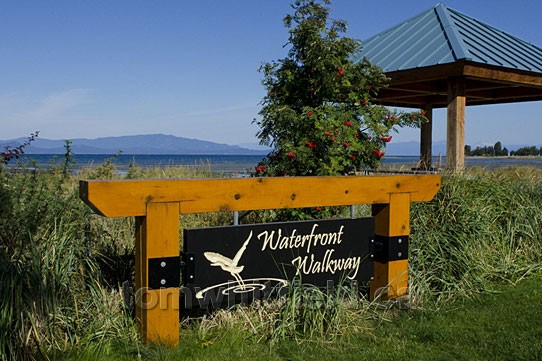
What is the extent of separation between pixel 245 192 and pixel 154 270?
822 mm

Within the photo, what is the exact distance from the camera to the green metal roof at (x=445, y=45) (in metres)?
9.92

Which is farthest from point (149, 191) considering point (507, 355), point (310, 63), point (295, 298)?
point (310, 63)

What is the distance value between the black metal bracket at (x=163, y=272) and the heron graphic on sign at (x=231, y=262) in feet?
0.77

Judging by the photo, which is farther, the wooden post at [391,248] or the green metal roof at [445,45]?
the green metal roof at [445,45]

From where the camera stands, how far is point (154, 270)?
340 cm

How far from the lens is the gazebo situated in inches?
383

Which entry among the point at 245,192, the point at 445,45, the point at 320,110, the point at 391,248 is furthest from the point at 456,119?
the point at 245,192

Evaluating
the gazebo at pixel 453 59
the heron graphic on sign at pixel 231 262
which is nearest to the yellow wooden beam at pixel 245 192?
the heron graphic on sign at pixel 231 262

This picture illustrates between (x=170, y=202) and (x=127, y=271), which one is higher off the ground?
(x=170, y=202)

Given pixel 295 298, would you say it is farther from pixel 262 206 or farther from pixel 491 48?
pixel 491 48

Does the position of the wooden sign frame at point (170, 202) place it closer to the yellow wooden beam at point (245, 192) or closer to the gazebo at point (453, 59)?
the yellow wooden beam at point (245, 192)

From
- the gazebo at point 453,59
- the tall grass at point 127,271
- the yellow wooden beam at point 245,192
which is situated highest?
the gazebo at point 453,59

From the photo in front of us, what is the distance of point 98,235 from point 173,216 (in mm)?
1330

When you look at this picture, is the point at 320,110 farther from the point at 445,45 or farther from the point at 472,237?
the point at 445,45
